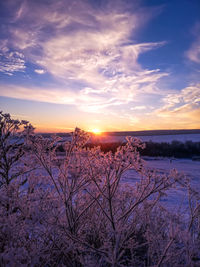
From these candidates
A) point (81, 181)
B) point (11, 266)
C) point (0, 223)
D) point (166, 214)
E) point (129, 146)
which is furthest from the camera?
point (166, 214)

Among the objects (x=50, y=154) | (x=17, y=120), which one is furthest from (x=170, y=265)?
(x=17, y=120)

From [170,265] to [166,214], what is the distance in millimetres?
950

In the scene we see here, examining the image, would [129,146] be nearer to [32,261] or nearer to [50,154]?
[50,154]

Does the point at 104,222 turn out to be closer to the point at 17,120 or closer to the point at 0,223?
the point at 0,223

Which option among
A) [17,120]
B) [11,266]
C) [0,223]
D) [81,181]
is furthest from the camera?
[17,120]

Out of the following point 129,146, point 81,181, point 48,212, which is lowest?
point 48,212

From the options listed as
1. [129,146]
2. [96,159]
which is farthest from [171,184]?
[96,159]

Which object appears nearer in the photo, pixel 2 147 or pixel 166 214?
pixel 2 147

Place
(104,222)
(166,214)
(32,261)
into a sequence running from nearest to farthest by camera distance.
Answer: (32,261), (104,222), (166,214)

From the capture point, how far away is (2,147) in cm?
217

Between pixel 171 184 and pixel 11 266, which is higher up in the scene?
pixel 171 184

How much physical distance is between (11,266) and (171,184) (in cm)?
134

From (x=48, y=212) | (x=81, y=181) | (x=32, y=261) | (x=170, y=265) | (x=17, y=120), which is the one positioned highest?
(x=17, y=120)

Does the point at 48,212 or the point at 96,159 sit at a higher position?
the point at 96,159
